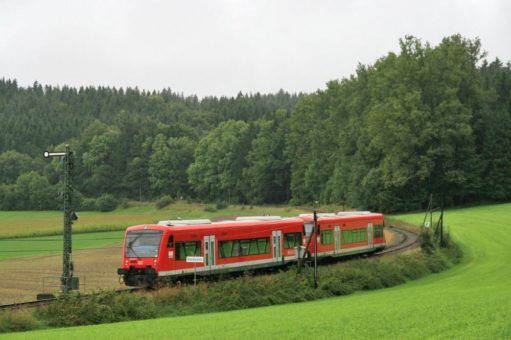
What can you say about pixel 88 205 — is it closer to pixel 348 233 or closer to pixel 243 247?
pixel 348 233

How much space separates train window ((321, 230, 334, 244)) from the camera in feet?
158

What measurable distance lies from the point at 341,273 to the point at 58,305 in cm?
1603

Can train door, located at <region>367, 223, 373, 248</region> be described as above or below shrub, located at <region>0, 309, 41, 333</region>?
above

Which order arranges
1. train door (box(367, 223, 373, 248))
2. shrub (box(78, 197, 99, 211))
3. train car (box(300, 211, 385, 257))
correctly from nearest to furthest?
train car (box(300, 211, 385, 257)) → train door (box(367, 223, 373, 248)) → shrub (box(78, 197, 99, 211))

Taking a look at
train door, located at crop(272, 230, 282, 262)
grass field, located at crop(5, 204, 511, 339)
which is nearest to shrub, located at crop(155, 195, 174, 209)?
train door, located at crop(272, 230, 282, 262)

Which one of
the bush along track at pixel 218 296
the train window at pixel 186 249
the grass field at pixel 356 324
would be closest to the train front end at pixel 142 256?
the train window at pixel 186 249

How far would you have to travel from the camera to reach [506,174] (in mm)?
93375

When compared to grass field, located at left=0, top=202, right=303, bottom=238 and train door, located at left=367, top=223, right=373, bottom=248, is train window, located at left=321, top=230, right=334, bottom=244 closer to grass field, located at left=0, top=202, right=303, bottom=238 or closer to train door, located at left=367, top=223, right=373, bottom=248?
train door, located at left=367, top=223, right=373, bottom=248

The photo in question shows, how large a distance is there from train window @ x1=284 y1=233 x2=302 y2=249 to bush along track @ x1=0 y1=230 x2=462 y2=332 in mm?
4497

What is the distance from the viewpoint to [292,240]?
4478 centimetres

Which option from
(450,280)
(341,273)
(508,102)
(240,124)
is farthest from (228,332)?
(240,124)

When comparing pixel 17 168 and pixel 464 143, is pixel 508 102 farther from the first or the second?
pixel 17 168

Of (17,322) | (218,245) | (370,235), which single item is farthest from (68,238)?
(370,235)

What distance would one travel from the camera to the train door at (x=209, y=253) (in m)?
37.9
